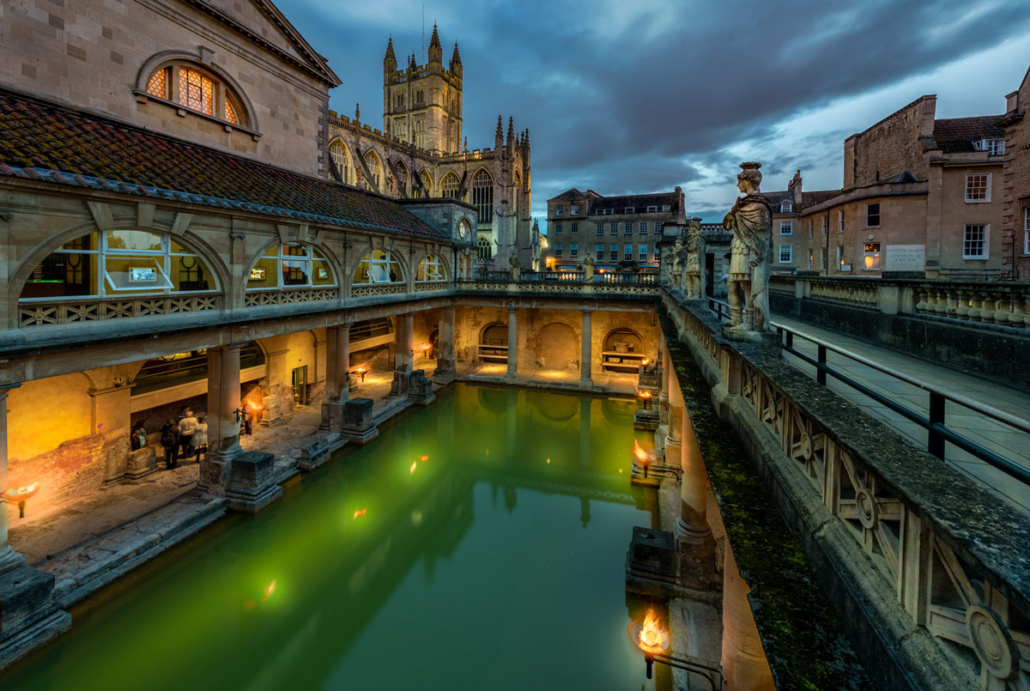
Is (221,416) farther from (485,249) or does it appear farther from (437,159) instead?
(437,159)

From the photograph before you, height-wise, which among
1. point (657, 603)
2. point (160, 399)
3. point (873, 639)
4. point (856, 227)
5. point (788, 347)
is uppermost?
point (856, 227)

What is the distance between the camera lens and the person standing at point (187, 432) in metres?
15.6

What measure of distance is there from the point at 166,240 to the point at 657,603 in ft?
47.3

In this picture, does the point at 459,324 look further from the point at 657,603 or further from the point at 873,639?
the point at 873,639

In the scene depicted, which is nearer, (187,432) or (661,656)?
(661,656)

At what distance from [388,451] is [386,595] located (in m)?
8.27

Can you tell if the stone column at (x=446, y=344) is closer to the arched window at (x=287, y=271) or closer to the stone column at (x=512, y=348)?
the stone column at (x=512, y=348)

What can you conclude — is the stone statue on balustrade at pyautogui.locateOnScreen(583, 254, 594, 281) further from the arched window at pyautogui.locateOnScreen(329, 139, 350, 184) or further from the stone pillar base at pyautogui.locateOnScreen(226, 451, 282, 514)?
the arched window at pyautogui.locateOnScreen(329, 139, 350, 184)

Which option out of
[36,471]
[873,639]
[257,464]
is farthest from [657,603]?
[36,471]

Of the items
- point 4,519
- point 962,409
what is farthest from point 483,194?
point 962,409

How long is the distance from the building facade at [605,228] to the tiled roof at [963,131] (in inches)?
1282

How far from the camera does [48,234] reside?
9617 mm

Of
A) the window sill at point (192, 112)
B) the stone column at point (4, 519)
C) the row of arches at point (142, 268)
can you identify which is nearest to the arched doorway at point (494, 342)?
the row of arches at point (142, 268)

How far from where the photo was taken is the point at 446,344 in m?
29.1
